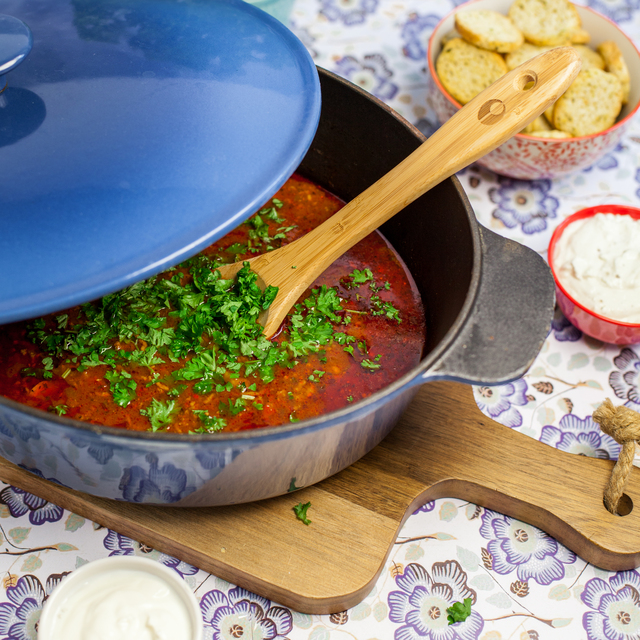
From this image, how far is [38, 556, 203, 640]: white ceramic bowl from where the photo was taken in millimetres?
1171

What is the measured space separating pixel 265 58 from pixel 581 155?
1.09 metres

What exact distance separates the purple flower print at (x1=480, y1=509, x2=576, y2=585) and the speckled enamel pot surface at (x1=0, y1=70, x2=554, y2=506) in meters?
0.40

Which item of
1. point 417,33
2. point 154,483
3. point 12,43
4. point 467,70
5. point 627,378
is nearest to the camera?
point 12,43

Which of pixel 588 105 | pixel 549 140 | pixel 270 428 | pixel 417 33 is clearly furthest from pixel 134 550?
pixel 417 33

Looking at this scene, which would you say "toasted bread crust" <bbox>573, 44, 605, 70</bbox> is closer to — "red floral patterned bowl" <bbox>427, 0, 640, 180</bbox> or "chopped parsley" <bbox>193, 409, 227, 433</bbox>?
"red floral patterned bowl" <bbox>427, 0, 640, 180</bbox>

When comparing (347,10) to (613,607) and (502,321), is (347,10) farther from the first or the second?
(613,607)

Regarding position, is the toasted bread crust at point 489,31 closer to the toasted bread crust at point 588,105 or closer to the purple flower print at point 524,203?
the toasted bread crust at point 588,105

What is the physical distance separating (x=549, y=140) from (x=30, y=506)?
1.59 m

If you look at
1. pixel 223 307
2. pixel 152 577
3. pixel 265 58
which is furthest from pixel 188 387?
pixel 265 58

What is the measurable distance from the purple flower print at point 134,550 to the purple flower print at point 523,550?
65cm

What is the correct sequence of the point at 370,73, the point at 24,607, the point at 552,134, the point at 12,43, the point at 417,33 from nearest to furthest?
the point at 12,43 → the point at 24,607 → the point at 552,134 → the point at 370,73 → the point at 417,33

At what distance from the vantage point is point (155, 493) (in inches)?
48.3

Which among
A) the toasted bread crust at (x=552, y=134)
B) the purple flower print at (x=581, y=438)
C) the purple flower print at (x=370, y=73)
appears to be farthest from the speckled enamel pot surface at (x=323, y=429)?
the purple flower print at (x=370, y=73)

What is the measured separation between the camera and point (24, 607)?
133cm
